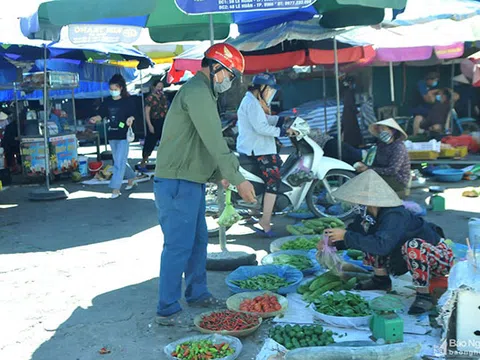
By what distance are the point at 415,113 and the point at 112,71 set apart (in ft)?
24.8

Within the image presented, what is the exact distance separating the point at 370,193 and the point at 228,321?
1.49 m

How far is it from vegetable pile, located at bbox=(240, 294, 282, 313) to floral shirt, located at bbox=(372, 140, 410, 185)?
334cm

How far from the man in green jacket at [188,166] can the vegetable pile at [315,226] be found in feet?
8.46

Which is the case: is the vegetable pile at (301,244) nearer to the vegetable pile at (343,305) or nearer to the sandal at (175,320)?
the vegetable pile at (343,305)

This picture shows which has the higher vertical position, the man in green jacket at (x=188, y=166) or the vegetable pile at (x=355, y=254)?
the man in green jacket at (x=188, y=166)

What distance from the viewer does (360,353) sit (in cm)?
365

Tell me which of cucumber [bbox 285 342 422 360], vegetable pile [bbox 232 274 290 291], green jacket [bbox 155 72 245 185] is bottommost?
vegetable pile [bbox 232 274 290 291]

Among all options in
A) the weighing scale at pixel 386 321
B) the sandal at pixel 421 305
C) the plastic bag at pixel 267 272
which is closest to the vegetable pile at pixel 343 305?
the weighing scale at pixel 386 321

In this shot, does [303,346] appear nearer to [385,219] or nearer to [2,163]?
[385,219]

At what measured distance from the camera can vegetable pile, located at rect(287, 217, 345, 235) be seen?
23.7ft

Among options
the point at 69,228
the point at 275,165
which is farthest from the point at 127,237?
the point at 275,165

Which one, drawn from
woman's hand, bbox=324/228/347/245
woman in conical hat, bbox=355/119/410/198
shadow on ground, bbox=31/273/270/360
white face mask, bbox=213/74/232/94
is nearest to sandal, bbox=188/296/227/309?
shadow on ground, bbox=31/273/270/360

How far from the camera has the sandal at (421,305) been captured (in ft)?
15.3

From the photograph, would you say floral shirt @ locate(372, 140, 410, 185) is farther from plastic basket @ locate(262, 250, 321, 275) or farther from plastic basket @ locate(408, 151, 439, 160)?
plastic basket @ locate(408, 151, 439, 160)
